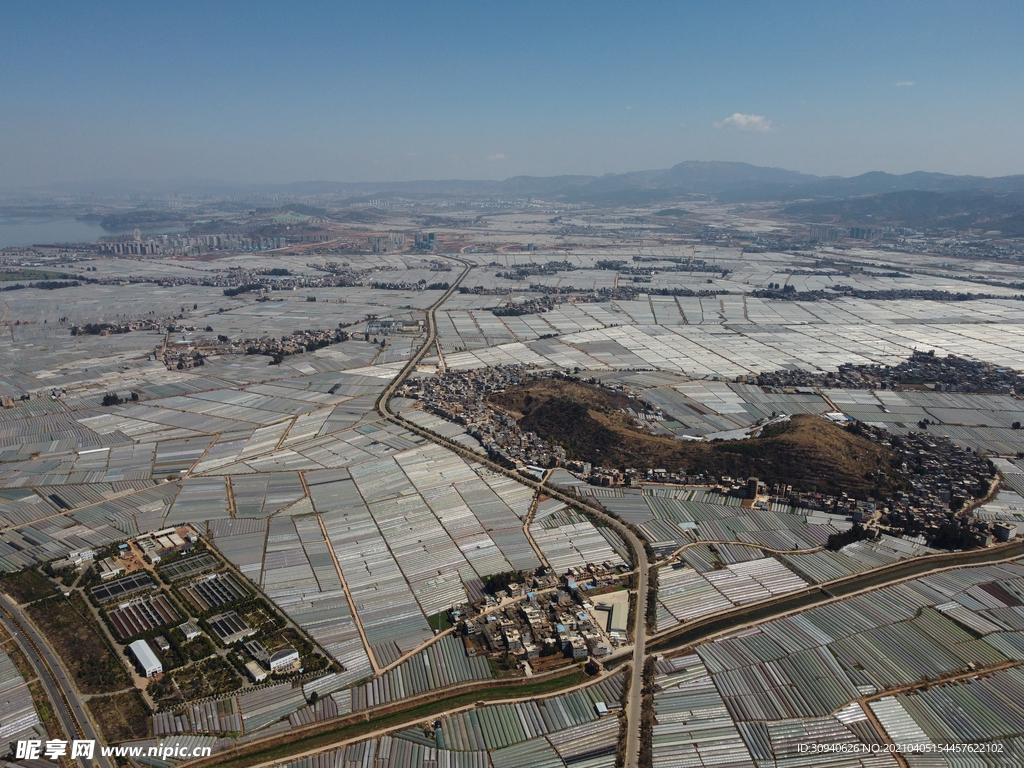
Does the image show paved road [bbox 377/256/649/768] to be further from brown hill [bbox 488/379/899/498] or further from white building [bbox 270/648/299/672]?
white building [bbox 270/648/299/672]

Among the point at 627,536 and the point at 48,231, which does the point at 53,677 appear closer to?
the point at 627,536

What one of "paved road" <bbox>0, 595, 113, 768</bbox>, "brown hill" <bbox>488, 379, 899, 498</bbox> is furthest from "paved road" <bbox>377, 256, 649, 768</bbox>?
"paved road" <bbox>0, 595, 113, 768</bbox>

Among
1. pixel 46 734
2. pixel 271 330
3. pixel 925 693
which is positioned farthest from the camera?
pixel 271 330

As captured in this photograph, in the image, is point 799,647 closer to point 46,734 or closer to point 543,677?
point 543,677

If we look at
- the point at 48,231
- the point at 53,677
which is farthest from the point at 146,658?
the point at 48,231

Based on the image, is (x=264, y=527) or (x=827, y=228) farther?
(x=827, y=228)

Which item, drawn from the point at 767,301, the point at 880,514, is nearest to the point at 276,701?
the point at 880,514
